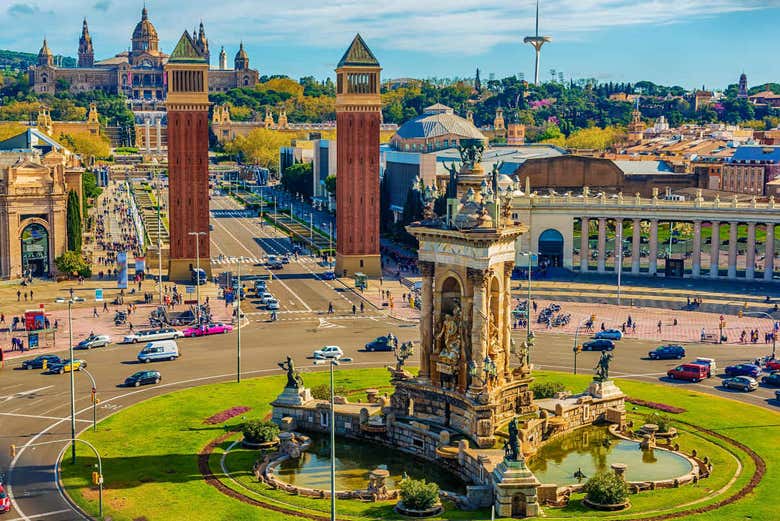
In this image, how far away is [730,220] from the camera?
13988cm

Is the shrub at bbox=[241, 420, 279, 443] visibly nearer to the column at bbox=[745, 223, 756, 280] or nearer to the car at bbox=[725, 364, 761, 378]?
the car at bbox=[725, 364, 761, 378]

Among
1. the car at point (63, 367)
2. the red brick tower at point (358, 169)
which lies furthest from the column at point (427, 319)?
the red brick tower at point (358, 169)

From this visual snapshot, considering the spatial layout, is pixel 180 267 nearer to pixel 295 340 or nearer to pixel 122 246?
pixel 122 246

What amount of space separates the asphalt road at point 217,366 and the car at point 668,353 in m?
1.02

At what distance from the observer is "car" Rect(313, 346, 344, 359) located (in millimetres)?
93375

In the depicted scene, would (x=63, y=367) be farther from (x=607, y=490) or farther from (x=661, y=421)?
(x=607, y=490)

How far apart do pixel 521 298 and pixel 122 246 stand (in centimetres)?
6849

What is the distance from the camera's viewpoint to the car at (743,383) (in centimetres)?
8369

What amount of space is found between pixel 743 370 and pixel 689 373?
456 centimetres

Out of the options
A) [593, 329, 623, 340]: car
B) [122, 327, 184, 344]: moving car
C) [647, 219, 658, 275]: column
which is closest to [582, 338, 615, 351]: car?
[593, 329, 623, 340]: car

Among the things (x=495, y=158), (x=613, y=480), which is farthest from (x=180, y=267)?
(x=613, y=480)

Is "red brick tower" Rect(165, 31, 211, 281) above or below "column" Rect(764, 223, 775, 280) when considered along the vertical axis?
above

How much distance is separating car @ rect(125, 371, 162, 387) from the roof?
65.9 metres

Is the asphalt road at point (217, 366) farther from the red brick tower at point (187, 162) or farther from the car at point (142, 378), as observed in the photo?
the red brick tower at point (187, 162)
